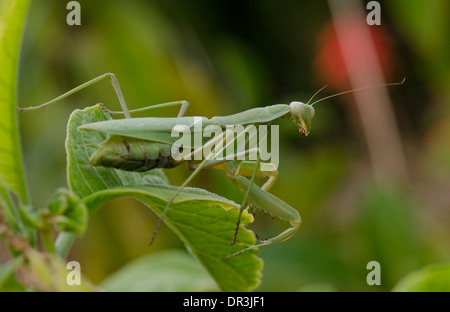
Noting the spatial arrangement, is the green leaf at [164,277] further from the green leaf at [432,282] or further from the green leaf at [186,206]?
the green leaf at [432,282]

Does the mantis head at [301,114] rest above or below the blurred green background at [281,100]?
below

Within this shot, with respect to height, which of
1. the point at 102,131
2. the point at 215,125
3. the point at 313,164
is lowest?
the point at 102,131

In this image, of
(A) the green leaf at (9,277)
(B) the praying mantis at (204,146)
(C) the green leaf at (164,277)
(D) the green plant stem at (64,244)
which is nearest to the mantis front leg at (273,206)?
(B) the praying mantis at (204,146)

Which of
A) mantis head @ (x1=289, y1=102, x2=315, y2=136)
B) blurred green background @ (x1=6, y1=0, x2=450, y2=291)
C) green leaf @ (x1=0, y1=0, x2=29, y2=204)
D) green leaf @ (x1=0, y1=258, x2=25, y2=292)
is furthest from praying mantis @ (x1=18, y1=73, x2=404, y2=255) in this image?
blurred green background @ (x1=6, y1=0, x2=450, y2=291)

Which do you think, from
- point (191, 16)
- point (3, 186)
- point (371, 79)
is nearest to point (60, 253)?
point (3, 186)

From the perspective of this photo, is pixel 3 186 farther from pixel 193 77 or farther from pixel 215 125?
pixel 193 77

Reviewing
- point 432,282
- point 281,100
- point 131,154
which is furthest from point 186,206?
point 281,100

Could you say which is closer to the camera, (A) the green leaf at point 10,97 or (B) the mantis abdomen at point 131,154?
(A) the green leaf at point 10,97
